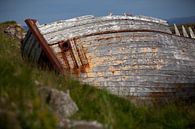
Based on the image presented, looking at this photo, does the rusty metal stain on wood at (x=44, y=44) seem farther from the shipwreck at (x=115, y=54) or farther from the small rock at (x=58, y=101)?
the small rock at (x=58, y=101)

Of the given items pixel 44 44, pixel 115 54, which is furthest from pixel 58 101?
pixel 115 54

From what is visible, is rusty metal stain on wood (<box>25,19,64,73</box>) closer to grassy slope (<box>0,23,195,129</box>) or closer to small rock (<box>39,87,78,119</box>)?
grassy slope (<box>0,23,195,129</box>)

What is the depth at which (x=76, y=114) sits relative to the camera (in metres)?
6.74

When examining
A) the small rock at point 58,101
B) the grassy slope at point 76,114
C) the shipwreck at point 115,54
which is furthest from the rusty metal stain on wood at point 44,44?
the small rock at point 58,101

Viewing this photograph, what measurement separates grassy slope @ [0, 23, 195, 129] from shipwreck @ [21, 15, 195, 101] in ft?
4.49

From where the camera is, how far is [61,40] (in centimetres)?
1065

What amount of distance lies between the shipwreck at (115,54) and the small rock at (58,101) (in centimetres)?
326

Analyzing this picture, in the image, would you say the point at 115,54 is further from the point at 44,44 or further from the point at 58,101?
the point at 58,101

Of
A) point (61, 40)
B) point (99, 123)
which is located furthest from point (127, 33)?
point (99, 123)

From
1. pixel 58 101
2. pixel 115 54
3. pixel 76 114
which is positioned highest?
pixel 115 54

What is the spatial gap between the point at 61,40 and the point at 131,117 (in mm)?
3619

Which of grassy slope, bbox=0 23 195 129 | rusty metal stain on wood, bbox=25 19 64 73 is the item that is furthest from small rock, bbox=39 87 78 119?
rusty metal stain on wood, bbox=25 19 64 73

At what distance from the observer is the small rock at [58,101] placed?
21.3 ft

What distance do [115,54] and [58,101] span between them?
4.21 metres
